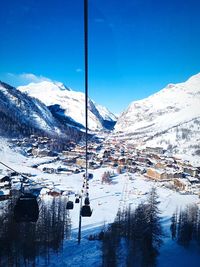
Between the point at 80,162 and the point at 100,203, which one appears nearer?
the point at 100,203

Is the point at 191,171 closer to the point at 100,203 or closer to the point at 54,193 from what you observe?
the point at 100,203

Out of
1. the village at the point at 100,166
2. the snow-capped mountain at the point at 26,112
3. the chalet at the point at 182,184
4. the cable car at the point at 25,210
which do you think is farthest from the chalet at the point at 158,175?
the snow-capped mountain at the point at 26,112

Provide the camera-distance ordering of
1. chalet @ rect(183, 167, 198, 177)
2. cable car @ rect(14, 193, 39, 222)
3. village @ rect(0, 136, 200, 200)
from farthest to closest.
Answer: chalet @ rect(183, 167, 198, 177) < village @ rect(0, 136, 200, 200) < cable car @ rect(14, 193, 39, 222)

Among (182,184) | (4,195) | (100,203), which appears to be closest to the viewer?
(4,195)

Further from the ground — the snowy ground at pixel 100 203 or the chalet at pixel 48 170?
the chalet at pixel 48 170

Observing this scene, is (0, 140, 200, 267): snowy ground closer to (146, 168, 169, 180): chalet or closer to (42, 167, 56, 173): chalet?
(42, 167, 56, 173): chalet

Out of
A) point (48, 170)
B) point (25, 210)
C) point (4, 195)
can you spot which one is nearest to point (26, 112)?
point (48, 170)

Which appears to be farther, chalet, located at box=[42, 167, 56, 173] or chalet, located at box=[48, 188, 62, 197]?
chalet, located at box=[42, 167, 56, 173]

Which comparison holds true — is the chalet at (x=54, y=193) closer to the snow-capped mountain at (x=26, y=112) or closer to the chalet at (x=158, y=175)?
the chalet at (x=158, y=175)

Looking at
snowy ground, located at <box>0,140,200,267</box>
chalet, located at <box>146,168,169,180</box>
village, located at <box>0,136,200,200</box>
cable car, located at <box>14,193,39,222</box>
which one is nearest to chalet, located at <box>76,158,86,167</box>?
village, located at <box>0,136,200,200</box>

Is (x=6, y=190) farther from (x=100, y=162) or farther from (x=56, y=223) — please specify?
(x=100, y=162)

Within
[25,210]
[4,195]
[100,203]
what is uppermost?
[25,210]
